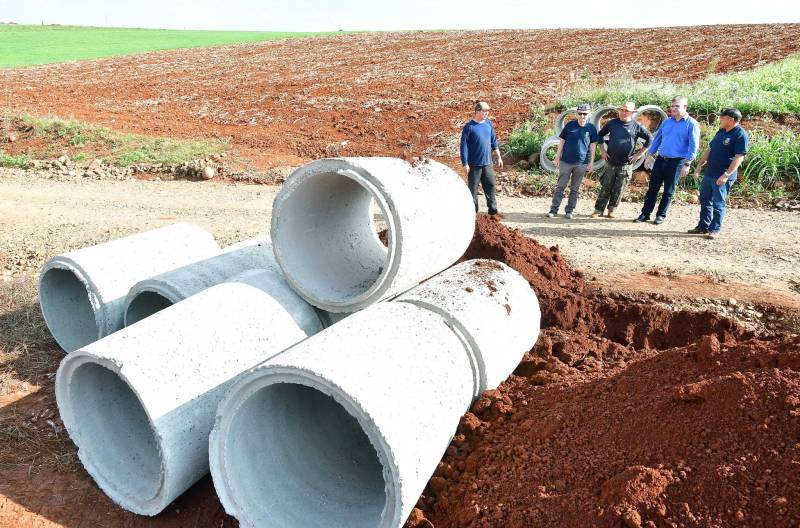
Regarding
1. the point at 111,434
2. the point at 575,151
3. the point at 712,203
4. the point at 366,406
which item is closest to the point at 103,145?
the point at 575,151

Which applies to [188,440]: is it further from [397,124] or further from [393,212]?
[397,124]

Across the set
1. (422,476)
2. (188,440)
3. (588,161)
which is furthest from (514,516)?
(588,161)

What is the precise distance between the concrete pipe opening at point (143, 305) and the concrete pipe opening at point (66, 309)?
1.65 feet

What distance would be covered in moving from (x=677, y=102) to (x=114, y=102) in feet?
65.5

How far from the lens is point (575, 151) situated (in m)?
8.89

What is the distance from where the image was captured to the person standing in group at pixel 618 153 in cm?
875

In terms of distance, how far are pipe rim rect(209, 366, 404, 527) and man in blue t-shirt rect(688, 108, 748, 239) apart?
683 centimetres

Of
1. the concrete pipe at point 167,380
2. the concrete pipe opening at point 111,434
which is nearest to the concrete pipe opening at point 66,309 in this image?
the concrete pipe opening at point 111,434

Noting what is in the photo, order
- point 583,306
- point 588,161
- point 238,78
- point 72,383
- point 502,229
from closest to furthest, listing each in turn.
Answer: point 72,383 → point 583,306 → point 502,229 → point 588,161 → point 238,78

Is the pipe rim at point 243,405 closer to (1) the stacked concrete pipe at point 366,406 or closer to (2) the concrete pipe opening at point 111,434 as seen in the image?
(1) the stacked concrete pipe at point 366,406

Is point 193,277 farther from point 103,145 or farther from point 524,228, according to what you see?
point 103,145

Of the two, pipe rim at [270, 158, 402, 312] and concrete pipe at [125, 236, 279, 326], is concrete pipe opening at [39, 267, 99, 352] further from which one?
pipe rim at [270, 158, 402, 312]

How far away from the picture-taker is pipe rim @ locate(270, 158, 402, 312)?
12.6 feet

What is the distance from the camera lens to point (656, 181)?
8820mm
